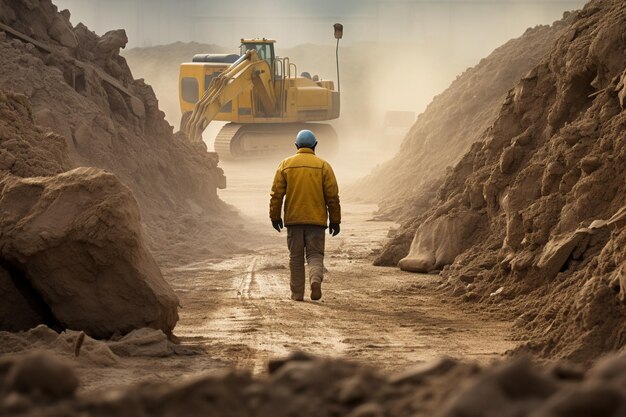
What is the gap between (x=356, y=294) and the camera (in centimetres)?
1230

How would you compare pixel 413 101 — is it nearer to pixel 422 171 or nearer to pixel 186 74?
pixel 186 74

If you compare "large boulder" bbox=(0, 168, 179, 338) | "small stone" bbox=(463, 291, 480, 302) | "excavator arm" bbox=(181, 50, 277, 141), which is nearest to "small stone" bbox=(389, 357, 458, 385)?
"large boulder" bbox=(0, 168, 179, 338)

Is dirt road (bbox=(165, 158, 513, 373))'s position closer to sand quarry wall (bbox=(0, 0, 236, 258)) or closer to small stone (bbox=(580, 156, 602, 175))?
small stone (bbox=(580, 156, 602, 175))

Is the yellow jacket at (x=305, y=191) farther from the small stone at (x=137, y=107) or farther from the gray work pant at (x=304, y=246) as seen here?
the small stone at (x=137, y=107)

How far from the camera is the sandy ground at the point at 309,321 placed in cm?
812

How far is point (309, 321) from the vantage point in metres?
10.2

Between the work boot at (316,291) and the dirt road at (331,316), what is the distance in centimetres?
10

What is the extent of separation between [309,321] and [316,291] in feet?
5.16

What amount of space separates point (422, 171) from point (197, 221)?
6556 mm

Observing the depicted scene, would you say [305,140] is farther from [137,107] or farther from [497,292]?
[137,107]

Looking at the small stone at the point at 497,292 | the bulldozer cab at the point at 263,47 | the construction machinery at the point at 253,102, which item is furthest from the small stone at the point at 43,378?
the bulldozer cab at the point at 263,47

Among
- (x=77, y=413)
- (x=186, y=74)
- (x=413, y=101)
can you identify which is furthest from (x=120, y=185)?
(x=413, y=101)

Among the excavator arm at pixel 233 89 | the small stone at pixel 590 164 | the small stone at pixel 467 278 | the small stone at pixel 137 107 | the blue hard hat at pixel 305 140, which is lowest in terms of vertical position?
the small stone at pixel 467 278

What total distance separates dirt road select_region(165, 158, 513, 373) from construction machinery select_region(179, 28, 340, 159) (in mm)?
16468
